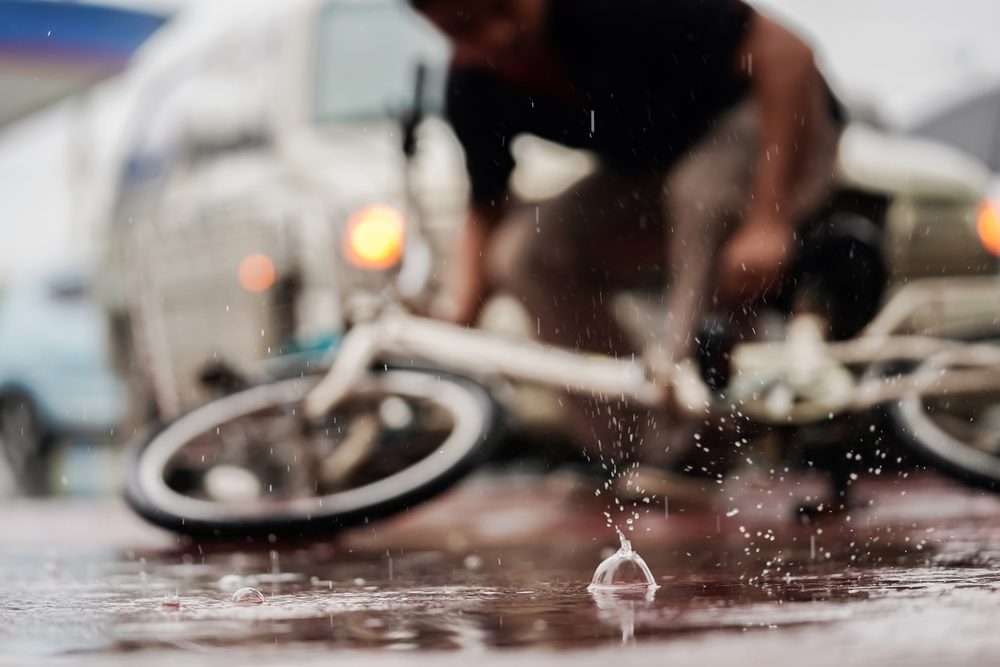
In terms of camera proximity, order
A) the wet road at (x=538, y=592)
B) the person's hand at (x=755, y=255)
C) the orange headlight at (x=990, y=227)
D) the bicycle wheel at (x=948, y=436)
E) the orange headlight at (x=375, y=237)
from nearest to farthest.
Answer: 1. the wet road at (x=538, y=592)
2. the person's hand at (x=755, y=255)
3. the bicycle wheel at (x=948, y=436)
4. the orange headlight at (x=375, y=237)
5. the orange headlight at (x=990, y=227)

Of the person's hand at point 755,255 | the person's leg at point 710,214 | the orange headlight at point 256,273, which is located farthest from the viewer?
the orange headlight at point 256,273

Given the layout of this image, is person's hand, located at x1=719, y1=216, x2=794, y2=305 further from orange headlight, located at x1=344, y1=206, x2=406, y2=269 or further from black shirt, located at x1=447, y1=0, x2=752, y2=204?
orange headlight, located at x1=344, y1=206, x2=406, y2=269

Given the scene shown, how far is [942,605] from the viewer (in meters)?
1.44

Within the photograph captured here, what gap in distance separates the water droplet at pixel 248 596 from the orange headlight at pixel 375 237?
1374 mm

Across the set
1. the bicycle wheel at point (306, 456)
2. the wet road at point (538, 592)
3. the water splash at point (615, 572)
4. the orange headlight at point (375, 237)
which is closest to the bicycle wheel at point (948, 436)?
the wet road at point (538, 592)

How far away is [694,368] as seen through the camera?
2648mm

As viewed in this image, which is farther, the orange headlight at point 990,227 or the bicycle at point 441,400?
the orange headlight at point 990,227

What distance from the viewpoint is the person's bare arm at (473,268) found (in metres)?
2.96

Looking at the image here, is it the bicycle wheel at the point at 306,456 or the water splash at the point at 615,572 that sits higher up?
the bicycle wheel at the point at 306,456

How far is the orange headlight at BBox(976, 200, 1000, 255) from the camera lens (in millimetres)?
3346

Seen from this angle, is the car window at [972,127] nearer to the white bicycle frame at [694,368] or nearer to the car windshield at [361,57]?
the white bicycle frame at [694,368]

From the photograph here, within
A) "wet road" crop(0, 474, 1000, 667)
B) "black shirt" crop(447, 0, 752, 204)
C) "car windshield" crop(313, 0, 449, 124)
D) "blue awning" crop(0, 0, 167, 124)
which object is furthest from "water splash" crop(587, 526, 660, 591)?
"blue awning" crop(0, 0, 167, 124)

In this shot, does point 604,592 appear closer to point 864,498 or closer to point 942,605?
point 942,605

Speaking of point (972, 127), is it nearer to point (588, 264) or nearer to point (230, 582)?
point (588, 264)
